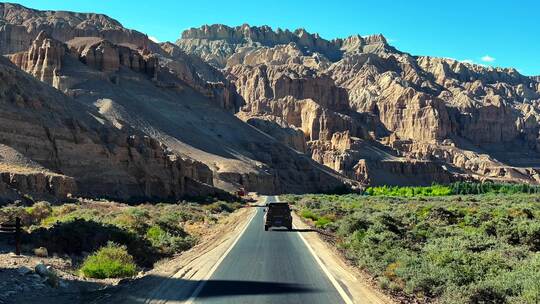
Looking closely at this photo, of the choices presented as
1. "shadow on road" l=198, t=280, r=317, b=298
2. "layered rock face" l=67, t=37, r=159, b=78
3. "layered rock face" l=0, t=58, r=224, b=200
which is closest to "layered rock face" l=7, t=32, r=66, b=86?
"layered rock face" l=67, t=37, r=159, b=78

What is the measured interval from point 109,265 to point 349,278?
21.9 ft

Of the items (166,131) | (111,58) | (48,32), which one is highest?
(48,32)

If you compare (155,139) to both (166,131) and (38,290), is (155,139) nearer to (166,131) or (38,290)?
(166,131)

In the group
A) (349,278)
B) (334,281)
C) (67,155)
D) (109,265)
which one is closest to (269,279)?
(334,281)

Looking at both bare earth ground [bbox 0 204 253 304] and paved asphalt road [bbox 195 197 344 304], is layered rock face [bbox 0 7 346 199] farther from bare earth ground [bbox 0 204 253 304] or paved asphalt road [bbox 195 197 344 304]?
bare earth ground [bbox 0 204 253 304]

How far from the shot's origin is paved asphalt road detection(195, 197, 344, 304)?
1110cm

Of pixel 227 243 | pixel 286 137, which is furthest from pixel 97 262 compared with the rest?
pixel 286 137

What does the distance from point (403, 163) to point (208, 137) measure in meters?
78.4

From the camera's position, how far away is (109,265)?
15.2 meters

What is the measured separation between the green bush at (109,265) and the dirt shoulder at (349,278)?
5.80m

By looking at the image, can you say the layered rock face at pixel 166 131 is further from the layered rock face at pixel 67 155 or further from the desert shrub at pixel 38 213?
the desert shrub at pixel 38 213

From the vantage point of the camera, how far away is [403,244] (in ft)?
67.2

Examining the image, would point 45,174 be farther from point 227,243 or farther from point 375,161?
point 375,161

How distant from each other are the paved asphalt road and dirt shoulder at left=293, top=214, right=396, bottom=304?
1.14ft
